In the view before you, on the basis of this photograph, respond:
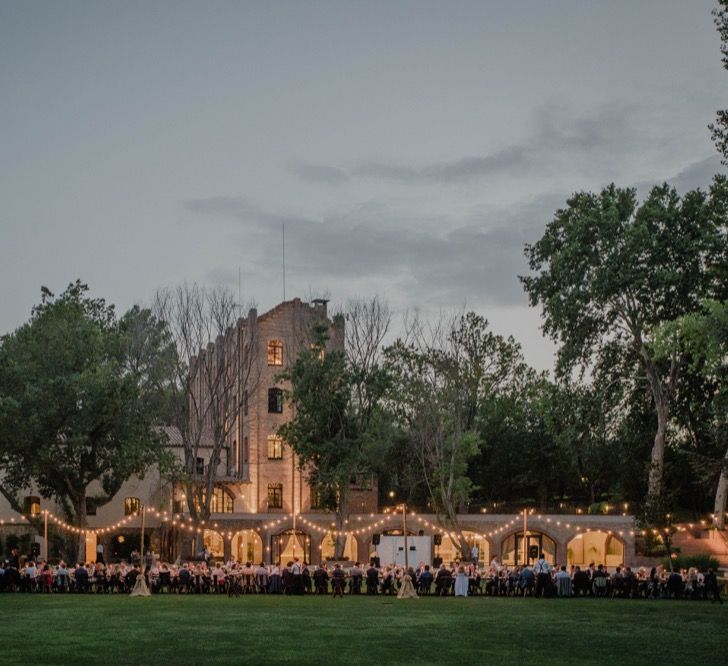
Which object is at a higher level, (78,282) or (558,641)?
(78,282)

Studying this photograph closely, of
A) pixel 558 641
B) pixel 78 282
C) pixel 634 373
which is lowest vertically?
pixel 558 641

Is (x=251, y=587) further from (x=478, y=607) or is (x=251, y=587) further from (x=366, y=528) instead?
(x=366, y=528)

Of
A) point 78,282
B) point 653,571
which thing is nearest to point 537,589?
point 653,571

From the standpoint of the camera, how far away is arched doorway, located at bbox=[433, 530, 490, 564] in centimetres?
6009

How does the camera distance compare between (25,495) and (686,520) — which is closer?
(686,520)

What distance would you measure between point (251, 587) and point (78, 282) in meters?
27.4

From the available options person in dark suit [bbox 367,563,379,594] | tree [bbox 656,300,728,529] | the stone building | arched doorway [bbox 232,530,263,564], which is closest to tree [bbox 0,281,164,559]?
the stone building

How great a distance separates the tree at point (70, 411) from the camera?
46594mm

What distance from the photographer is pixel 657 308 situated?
5091 centimetres

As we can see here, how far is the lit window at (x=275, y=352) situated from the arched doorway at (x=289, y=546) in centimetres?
931

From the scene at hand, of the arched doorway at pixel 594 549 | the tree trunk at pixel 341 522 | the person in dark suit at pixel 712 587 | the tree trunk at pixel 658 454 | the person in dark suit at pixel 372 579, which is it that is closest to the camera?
the person in dark suit at pixel 712 587

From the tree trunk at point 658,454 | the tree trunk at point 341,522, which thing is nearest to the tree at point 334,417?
the tree trunk at point 341,522

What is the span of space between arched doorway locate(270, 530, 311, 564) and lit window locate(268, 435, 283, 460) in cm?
452

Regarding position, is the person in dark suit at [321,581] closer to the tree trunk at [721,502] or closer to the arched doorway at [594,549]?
the tree trunk at [721,502]
